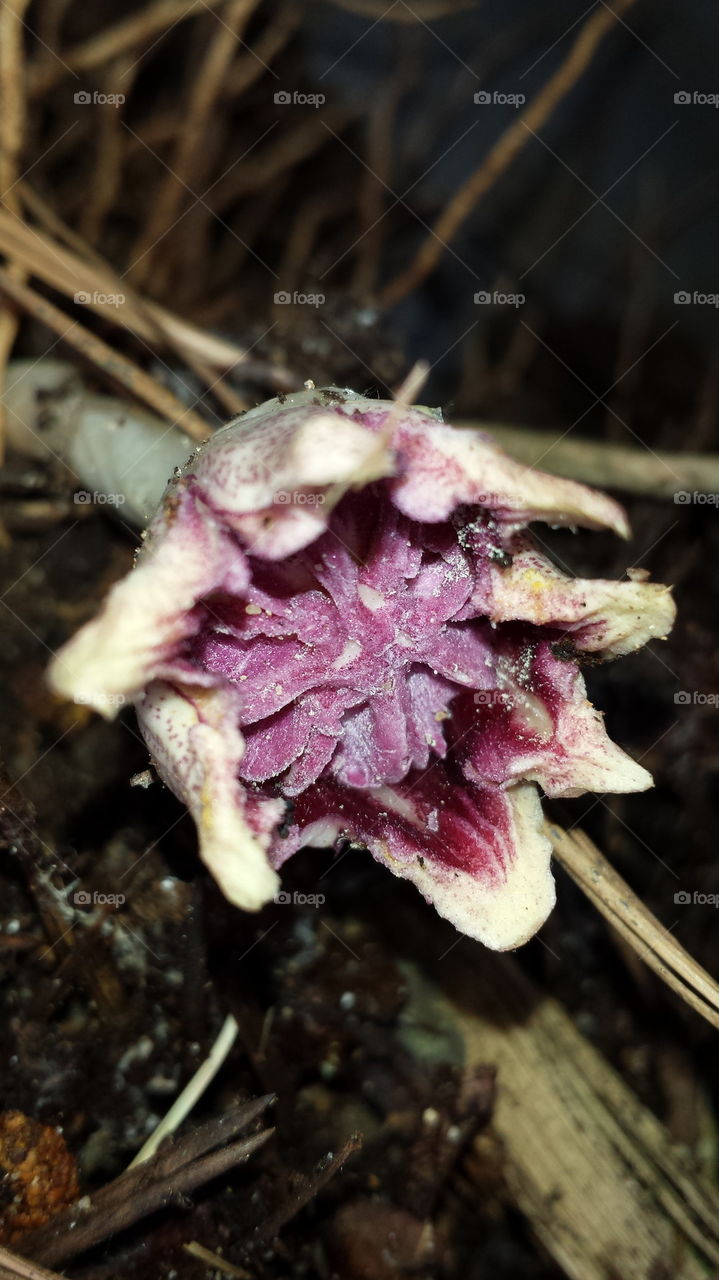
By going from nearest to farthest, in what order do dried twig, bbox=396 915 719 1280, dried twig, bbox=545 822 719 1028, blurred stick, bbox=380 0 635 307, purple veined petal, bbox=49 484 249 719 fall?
1. purple veined petal, bbox=49 484 249 719
2. dried twig, bbox=545 822 719 1028
3. dried twig, bbox=396 915 719 1280
4. blurred stick, bbox=380 0 635 307

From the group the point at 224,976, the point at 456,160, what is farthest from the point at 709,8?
the point at 224,976

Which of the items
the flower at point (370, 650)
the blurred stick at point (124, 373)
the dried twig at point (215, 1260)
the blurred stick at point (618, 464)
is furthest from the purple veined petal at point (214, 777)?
the blurred stick at point (618, 464)

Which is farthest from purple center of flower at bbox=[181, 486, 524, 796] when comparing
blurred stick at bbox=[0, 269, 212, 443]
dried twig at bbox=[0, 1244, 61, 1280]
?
blurred stick at bbox=[0, 269, 212, 443]

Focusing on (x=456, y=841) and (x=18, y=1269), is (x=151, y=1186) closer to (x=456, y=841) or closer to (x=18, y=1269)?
(x=18, y=1269)

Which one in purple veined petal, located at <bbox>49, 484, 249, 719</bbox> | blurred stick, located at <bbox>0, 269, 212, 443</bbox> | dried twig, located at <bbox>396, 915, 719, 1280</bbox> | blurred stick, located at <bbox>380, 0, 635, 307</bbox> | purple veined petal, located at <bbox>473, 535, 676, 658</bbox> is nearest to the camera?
purple veined petal, located at <bbox>49, 484, 249, 719</bbox>

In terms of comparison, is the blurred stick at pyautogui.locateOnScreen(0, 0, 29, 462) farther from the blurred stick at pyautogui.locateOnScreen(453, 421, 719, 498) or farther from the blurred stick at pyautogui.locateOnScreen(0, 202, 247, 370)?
the blurred stick at pyautogui.locateOnScreen(453, 421, 719, 498)

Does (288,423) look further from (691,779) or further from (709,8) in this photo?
(709,8)

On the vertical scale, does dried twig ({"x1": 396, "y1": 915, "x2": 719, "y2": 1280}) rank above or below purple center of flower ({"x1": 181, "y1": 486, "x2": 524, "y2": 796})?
below
